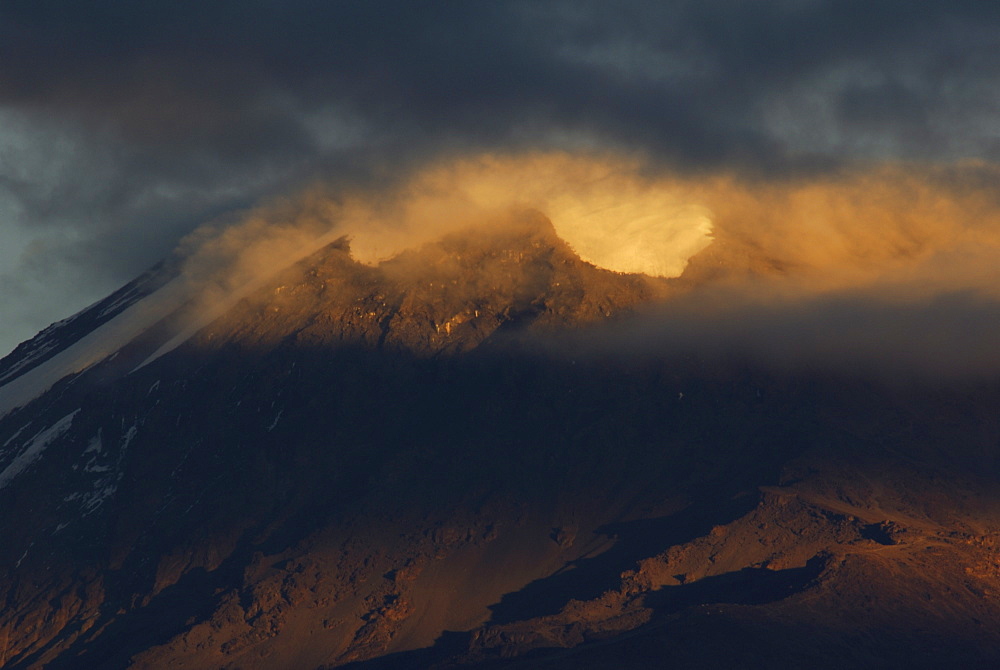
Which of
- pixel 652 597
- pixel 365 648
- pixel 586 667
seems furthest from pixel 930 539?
pixel 365 648

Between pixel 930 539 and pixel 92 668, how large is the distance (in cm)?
9238

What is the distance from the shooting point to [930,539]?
579 ft

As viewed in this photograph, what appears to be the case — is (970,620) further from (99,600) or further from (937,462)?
(99,600)

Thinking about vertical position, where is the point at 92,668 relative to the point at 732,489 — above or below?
above

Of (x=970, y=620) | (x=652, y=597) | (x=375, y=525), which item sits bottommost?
(x=970, y=620)

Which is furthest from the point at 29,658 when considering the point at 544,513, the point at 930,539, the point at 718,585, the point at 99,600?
the point at 930,539

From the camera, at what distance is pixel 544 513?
198125 millimetres

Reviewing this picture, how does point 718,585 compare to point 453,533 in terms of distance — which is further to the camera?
point 453,533

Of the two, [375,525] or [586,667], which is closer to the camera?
[586,667]

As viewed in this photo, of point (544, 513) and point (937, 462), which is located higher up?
point (544, 513)

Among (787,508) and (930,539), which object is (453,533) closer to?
(787,508)

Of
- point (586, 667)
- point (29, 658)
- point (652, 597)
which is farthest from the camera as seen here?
point (29, 658)

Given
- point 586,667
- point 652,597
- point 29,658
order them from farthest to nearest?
point 29,658, point 652,597, point 586,667

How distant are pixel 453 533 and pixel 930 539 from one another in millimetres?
55009
